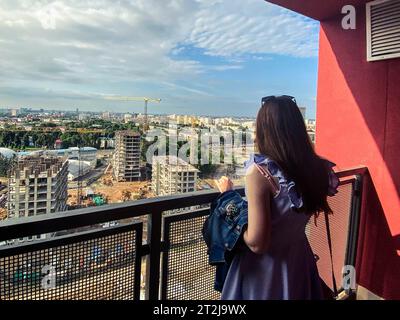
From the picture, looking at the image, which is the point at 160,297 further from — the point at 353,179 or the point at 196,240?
the point at 353,179

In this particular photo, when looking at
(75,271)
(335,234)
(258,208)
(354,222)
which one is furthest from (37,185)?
(354,222)

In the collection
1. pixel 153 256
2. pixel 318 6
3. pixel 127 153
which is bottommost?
pixel 153 256

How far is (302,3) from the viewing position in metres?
2.39

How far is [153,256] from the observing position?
4.59 ft

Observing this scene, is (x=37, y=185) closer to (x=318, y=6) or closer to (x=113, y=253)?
(x=113, y=253)

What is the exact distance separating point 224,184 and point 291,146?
1.30 feet

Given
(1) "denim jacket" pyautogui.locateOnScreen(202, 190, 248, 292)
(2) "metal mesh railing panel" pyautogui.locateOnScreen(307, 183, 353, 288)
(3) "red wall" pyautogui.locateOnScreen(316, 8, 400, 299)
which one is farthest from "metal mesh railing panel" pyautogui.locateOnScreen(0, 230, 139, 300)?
(3) "red wall" pyautogui.locateOnScreen(316, 8, 400, 299)

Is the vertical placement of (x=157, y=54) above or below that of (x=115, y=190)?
above

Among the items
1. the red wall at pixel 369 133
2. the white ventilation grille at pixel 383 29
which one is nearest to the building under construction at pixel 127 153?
the red wall at pixel 369 133

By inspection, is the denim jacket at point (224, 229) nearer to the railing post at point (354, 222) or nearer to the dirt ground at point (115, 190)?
the dirt ground at point (115, 190)

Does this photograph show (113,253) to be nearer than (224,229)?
No

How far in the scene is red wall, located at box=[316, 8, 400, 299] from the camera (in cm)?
234

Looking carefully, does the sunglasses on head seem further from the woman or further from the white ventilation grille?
the white ventilation grille

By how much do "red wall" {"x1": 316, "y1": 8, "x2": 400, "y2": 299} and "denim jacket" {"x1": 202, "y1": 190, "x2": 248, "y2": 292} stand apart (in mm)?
1716
